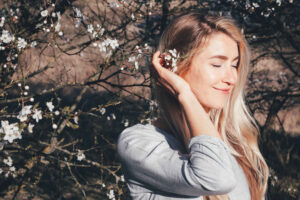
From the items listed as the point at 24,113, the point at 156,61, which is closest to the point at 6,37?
the point at 24,113

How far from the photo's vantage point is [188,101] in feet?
5.25

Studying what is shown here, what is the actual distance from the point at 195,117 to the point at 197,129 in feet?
0.21

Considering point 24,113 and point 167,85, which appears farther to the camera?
point 24,113

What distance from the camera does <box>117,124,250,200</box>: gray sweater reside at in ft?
4.40

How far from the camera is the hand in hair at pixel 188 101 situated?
1521 millimetres

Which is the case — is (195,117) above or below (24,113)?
above

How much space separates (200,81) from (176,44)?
1.15ft

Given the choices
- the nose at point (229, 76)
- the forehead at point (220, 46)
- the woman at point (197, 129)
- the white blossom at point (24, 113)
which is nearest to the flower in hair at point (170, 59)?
the woman at point (197, 129)

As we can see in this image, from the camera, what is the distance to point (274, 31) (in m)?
4.32

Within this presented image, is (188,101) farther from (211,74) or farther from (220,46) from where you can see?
(220,46)

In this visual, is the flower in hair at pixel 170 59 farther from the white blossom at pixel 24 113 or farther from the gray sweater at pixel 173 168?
the white blossom at pixel 24 113

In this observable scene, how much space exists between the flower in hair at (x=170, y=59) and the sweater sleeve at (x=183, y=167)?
1.56 feet

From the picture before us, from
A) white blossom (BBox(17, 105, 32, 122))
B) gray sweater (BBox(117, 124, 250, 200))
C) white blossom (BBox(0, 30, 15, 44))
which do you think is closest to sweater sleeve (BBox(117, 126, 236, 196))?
gray sweater (BBox(117, 124, 250, 200))

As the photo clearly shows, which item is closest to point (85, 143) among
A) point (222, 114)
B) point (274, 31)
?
point (274, 31)
